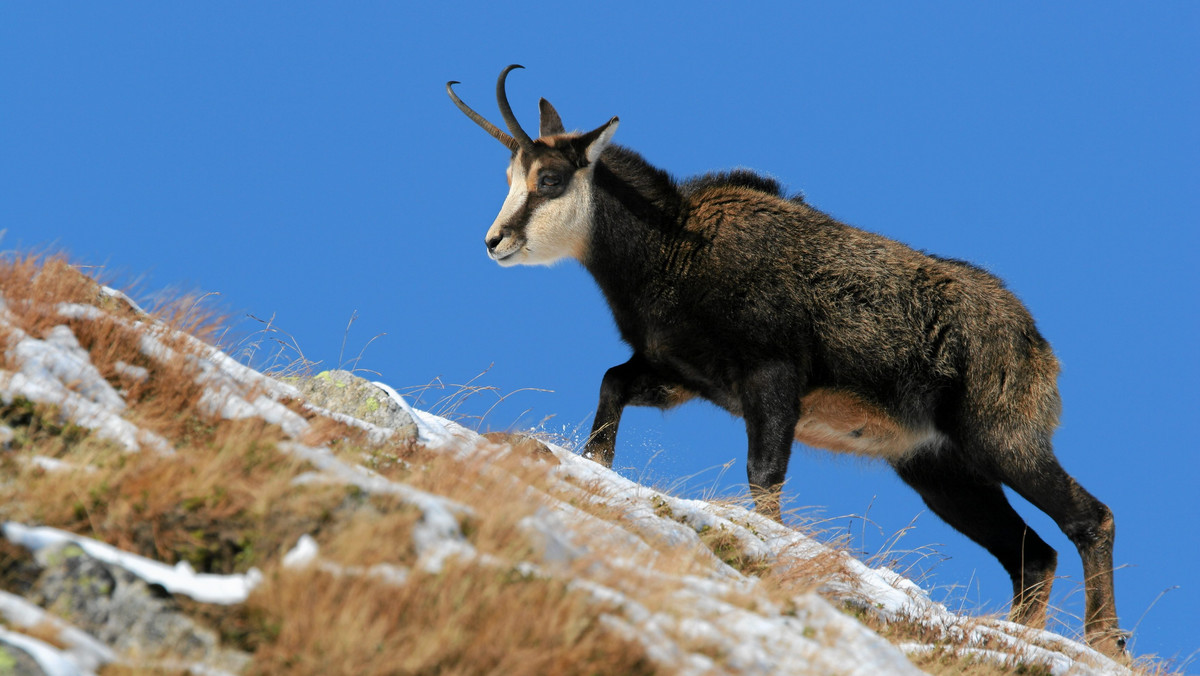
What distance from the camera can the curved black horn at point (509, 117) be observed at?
30.5 ft

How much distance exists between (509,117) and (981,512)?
18.9 ft

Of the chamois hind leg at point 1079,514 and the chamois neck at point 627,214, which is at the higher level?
the chamois neck at point 627,214

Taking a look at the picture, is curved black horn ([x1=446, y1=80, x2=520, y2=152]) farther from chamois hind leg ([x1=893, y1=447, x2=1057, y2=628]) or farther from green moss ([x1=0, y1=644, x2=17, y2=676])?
green moss ([x1=0, y1=644, x2=17, y2=676])

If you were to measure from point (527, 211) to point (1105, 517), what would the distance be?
5.67 metres

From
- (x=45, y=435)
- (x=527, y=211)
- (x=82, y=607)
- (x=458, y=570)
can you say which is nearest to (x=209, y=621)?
(x=82, y=607)

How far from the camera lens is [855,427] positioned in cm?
935

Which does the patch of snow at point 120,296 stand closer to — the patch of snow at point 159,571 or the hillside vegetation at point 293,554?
the hillside vegetation at point 293,554

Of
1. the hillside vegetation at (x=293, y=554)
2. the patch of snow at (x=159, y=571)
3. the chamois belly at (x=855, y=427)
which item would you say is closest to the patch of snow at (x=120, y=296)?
the hillside vegetation at (x=293, y=554)

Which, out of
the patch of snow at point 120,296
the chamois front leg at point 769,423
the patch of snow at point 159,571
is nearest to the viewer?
the patch of snow at point 159,571

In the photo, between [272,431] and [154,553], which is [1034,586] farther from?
[154,553]

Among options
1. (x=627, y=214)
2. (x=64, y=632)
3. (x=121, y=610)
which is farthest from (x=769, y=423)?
(x=64, y=632)

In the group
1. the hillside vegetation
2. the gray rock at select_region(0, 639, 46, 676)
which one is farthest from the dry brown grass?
the gray rock at select_region(0, 639, 46, 676)

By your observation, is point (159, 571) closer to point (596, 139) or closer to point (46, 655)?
point (46, 655)

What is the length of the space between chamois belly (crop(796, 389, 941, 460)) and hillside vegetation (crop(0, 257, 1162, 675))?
9.60 ft
